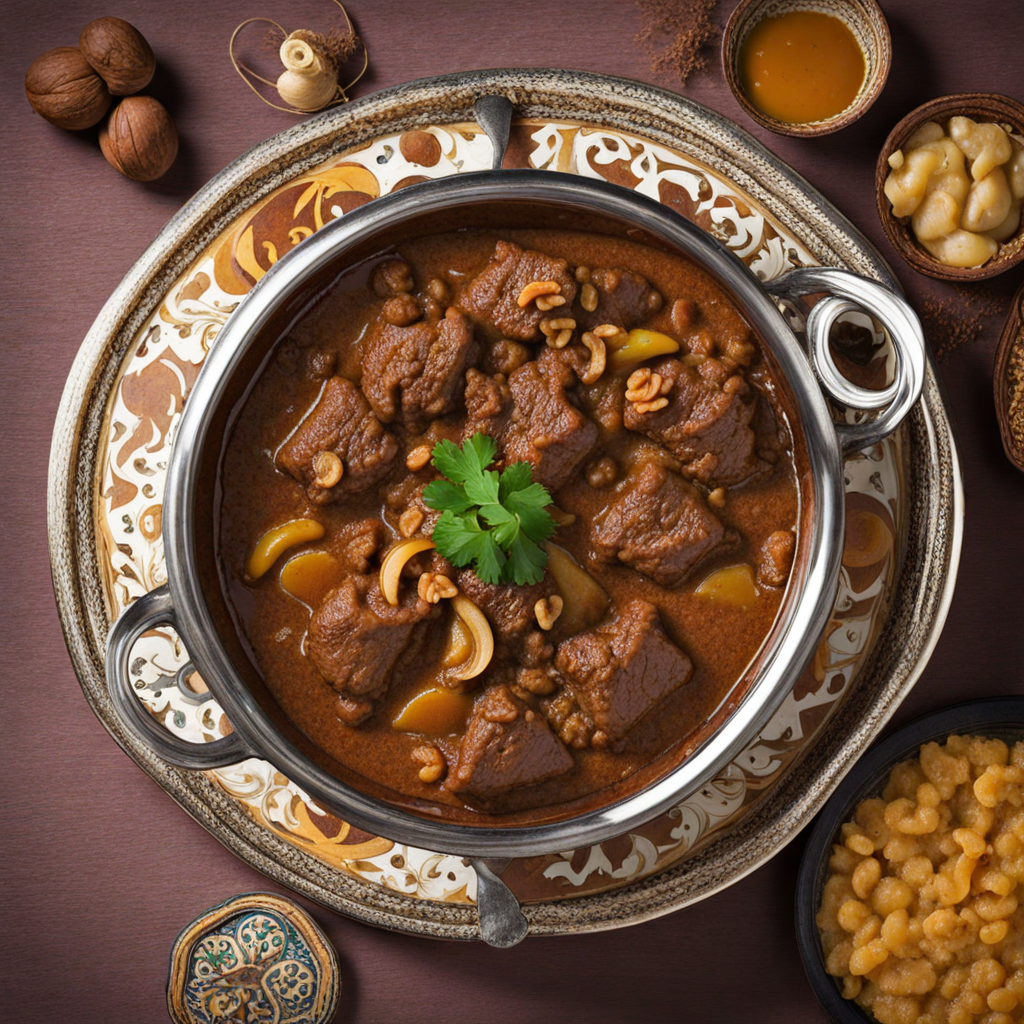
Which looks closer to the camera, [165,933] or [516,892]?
[516,892]

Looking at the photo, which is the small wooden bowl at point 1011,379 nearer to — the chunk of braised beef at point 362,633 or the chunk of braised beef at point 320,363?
the chunk of braised beef at point 362,633

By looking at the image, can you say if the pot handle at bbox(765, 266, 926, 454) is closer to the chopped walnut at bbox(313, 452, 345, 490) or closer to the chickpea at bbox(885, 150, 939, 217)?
the chickpea at bbox(885, 150, 939, 217)

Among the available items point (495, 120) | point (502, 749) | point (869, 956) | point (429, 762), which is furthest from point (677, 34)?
point (869, 956)

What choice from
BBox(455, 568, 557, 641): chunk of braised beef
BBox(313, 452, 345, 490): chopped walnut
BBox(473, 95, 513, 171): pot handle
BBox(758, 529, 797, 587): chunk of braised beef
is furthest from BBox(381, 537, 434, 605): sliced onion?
BBox(473, 95, 513, 171): pot handle

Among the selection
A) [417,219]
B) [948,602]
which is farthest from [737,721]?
[417,219]

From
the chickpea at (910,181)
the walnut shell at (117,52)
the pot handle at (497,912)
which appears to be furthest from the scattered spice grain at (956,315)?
the walnut shell at (117,52)

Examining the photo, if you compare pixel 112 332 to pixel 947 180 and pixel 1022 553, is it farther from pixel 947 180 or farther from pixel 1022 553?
pixel 1022 553
